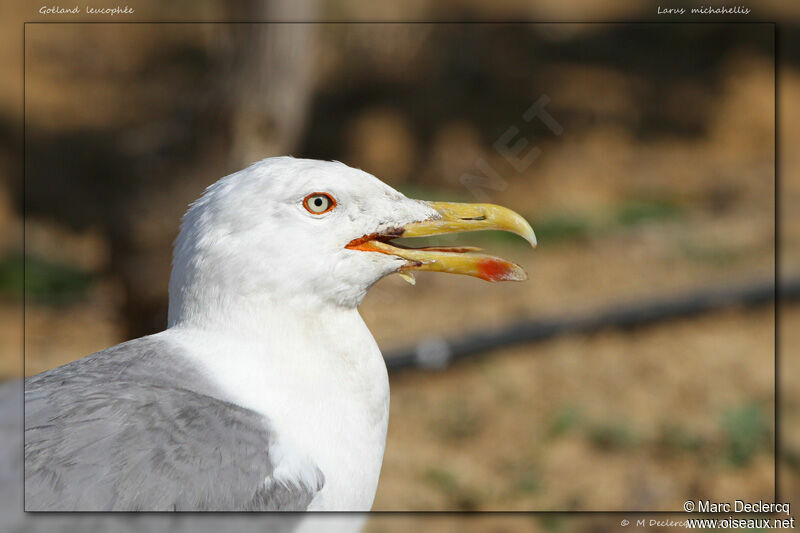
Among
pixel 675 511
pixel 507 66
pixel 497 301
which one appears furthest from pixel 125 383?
pixel 507 66

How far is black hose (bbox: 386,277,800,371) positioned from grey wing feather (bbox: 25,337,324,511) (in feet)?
9.81

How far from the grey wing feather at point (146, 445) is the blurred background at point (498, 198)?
2032 mm

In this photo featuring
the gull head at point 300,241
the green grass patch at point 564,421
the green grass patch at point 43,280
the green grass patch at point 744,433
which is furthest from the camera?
the green grass patch at point 43,280

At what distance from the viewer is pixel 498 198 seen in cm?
745

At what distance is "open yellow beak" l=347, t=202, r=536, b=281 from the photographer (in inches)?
83.4

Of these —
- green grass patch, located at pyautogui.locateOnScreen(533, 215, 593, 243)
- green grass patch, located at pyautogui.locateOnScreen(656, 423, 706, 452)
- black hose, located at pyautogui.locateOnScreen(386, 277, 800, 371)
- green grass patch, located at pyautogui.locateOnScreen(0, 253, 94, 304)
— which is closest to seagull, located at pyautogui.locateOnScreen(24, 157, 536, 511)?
green grass patch, located at pyautogui.locateOnScreen(656, 423, 706, 452)

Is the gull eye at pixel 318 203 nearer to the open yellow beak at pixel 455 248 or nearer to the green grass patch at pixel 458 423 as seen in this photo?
the open yellow beak at pixel 455 248

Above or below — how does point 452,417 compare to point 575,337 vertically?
below

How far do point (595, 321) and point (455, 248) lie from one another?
11.0 ft

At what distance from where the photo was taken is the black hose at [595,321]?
504 cm

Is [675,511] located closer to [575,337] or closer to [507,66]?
[575,337]

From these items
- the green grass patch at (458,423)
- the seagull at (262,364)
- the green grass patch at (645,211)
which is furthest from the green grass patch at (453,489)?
the green grass patch at (645,211)

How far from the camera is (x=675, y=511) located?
3965 millimetres

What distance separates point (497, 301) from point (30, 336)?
10.3 ft
